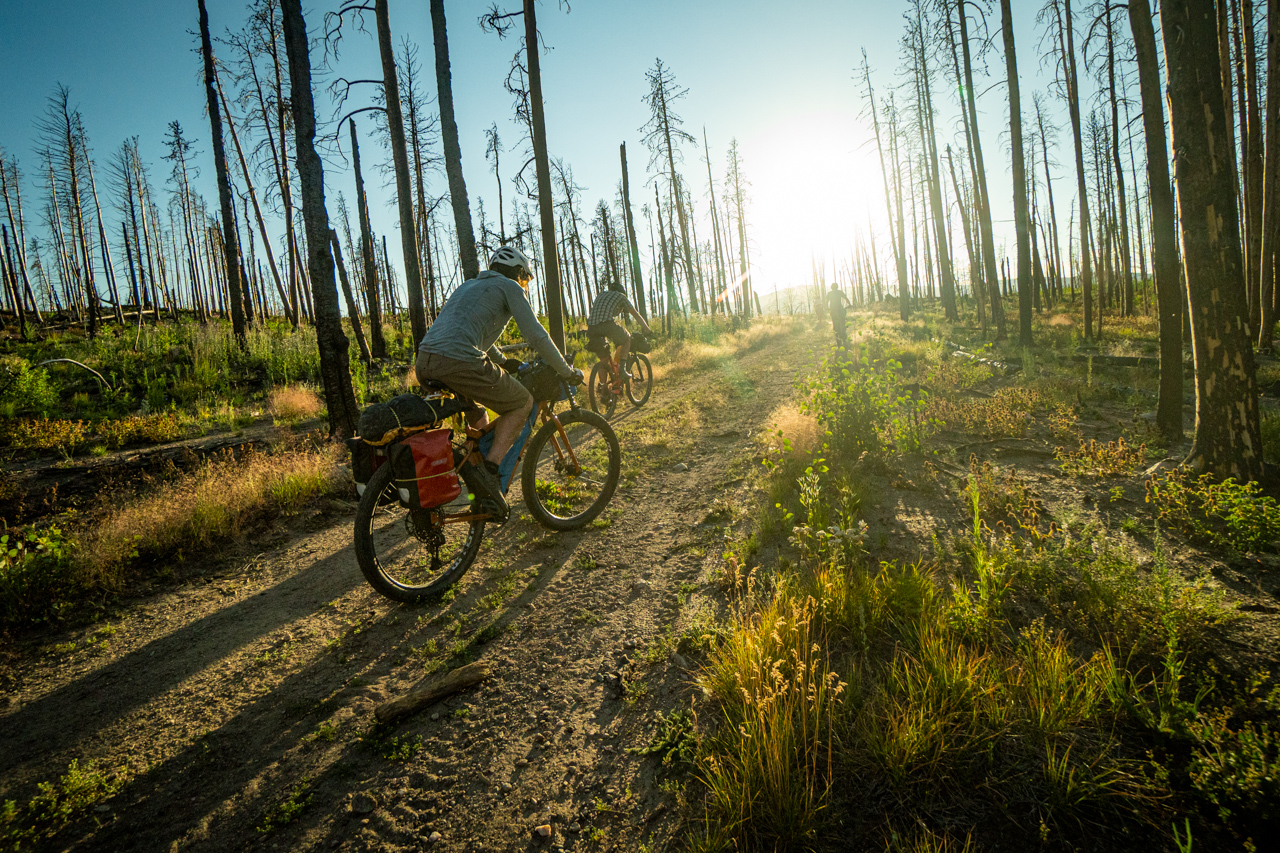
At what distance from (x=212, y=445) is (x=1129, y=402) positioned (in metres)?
13.8

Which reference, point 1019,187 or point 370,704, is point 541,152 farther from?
point 1019,187

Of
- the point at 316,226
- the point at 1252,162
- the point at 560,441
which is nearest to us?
the point at 560,441

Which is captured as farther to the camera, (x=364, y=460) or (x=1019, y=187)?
(x=1019, y=187)

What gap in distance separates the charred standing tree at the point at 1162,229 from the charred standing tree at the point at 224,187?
18956 mm

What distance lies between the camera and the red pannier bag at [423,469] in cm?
342

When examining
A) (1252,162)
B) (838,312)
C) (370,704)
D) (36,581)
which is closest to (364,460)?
(370,704)

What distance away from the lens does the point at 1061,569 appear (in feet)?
10.4

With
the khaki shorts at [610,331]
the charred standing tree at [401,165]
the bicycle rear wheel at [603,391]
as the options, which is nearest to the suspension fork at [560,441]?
the bicycle rear wheel at [603,391]

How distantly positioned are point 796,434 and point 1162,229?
517 centimetres

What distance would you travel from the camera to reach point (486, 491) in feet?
13.0

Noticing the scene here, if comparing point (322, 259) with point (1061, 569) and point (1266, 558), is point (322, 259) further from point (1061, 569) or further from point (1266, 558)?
point (1266, 558)

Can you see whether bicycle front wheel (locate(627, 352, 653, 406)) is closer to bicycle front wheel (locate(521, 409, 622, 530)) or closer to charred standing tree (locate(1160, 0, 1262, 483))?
bicycle front wheel (locate(521, 409, 622, 530))

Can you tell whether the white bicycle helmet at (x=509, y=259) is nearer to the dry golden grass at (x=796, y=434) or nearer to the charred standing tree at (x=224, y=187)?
the dry golden grass at (x=796, y=434)

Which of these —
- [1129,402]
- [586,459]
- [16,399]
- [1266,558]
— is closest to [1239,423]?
[1266,558]
